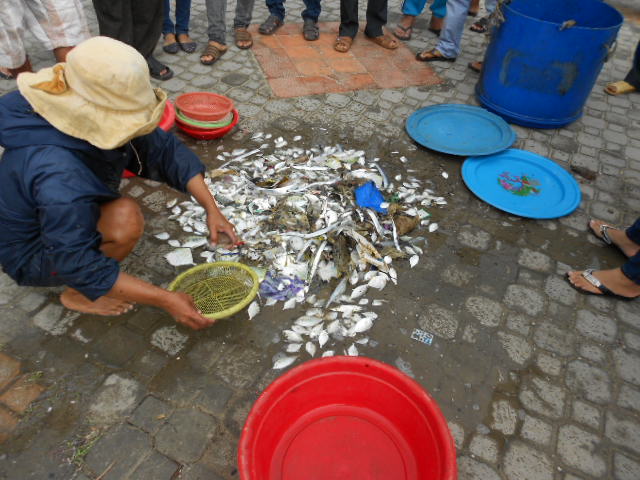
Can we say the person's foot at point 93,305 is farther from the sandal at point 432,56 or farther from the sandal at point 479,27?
the sandal at point 479,27

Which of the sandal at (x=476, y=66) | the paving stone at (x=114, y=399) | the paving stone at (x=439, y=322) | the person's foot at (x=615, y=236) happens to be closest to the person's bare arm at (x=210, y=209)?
the paving stone at (x=114, y=399)

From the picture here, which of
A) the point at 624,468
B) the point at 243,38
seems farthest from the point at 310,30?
the point at 624,468

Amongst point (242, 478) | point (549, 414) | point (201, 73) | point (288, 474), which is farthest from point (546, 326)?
point (201, 73)

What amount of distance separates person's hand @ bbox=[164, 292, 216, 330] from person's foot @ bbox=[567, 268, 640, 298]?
2615 mm

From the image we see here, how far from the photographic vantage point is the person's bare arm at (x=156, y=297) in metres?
2.01

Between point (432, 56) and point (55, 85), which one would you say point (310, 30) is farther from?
point (55, 85)

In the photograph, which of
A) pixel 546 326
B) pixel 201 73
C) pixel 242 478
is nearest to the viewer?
pixel 242 478

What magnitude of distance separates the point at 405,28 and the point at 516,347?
5.18 m

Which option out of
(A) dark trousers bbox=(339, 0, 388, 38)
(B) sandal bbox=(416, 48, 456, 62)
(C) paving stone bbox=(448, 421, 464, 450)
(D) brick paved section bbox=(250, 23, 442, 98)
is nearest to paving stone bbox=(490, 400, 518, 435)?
(C) paving stone bbox=(448, 421, 464, 450)

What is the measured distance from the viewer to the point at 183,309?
2.15m

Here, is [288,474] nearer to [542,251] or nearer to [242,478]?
[242,478]

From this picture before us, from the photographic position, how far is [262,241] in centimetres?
317

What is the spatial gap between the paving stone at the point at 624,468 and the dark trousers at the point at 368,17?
547 centimetres

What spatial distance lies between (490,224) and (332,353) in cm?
184
